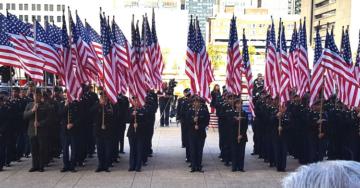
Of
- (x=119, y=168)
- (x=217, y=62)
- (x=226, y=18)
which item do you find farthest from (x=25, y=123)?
(x=226, y=18)

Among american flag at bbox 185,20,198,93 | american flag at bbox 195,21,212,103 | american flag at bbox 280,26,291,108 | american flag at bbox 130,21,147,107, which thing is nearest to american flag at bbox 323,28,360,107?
american flag at bbox 280,26,291,108

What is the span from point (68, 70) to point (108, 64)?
3.36 ft

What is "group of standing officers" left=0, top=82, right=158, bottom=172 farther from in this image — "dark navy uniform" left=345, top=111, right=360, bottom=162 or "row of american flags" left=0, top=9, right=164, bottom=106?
"dark navy uniform" left=345, top=111, right=360, bottom=162

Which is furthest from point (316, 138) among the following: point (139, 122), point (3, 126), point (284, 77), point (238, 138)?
point (3, 126)

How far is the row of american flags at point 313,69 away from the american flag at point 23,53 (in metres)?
6.22

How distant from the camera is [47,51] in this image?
415 inches

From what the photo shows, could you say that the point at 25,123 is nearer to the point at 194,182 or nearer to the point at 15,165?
the point at 15,165

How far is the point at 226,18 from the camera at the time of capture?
466 feet

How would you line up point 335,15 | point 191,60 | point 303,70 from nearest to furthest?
point 191,60, point 303,70, point 335,15

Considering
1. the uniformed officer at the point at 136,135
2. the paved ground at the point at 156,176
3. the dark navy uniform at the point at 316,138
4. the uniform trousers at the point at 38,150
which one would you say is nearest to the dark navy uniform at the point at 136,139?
the uniformed officer at the point at 136,135

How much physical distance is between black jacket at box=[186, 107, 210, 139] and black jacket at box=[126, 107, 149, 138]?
1123 millimetres

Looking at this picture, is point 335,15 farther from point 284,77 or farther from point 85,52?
point 85,52

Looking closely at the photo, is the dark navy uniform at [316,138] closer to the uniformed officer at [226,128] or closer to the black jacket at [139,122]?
the uniformed officer at [226,128]

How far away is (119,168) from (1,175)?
2864mm
